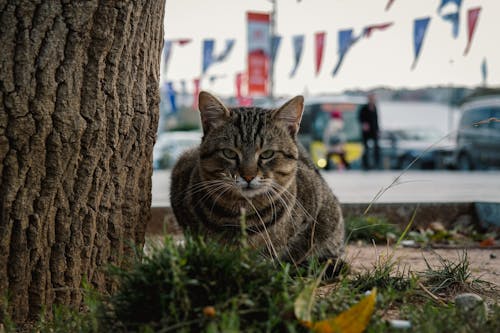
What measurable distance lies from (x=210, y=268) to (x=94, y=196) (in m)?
1.01

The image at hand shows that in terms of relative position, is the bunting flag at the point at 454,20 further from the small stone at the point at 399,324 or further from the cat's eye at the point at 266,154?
the small stone at the point at 399,324

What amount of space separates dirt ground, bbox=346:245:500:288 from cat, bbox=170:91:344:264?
43cm

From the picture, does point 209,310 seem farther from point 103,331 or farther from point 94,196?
point 94,196

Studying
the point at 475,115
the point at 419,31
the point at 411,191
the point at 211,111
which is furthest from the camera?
the point at 475,115

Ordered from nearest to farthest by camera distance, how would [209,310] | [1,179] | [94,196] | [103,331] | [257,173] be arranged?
1. [209,310]
2. [103,331]
3. [1,179]
4. [94,196]
5. [257,173]

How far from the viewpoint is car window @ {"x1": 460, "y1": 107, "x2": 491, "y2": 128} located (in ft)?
71.1

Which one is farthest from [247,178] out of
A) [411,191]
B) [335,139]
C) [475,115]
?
[335,139]

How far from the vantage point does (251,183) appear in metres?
3.62

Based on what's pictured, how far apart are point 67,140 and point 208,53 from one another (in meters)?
21.3

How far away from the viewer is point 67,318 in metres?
2.77

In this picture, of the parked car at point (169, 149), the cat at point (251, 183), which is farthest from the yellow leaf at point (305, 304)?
the parked car at point (169, 149)

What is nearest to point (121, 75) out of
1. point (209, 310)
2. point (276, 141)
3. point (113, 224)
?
point (113, 224)

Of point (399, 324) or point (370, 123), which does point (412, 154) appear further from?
point (399, 324)

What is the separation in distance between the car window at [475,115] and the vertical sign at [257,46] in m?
7.74
